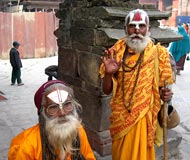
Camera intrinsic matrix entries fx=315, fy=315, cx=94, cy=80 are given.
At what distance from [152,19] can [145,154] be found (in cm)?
162

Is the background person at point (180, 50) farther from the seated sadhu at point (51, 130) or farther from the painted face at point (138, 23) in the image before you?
the seated sadhu at point (51, 130)

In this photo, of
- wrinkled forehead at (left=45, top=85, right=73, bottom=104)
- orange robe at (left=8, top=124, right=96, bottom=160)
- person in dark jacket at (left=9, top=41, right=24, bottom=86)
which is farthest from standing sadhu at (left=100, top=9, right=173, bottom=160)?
person in dark jacket at (left=9, top=41, right=24, bottom=86)

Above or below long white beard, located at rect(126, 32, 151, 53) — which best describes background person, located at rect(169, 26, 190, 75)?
below

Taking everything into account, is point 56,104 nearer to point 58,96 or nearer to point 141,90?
point 58,96

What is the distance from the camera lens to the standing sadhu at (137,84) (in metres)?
2.57

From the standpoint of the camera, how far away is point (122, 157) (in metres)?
2.68

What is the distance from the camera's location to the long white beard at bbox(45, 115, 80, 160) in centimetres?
201

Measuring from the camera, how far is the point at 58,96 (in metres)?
2.03

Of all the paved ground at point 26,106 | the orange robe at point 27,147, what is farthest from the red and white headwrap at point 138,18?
the paved ground at point 26,106

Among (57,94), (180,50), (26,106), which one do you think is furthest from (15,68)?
(57,94)

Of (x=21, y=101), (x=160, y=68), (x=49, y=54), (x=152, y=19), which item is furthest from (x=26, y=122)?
(x=49, y=54)

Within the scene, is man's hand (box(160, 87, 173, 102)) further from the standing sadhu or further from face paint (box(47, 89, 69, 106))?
face paint (box(47, 89, 69, 106))

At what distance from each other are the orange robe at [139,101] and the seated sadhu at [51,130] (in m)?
0.64

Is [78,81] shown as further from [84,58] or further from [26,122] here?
[26,122]
